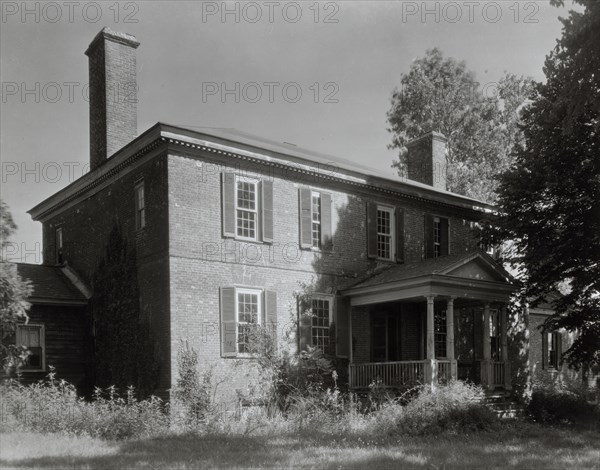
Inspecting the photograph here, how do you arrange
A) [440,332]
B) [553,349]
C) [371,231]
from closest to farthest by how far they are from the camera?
[371,231] → [440,332] → [553,349]

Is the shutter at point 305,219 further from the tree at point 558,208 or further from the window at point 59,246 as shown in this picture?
the window at point 59,246

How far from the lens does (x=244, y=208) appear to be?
19.0m

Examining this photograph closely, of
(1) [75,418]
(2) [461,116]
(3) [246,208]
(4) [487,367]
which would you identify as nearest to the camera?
(1) [75,418]

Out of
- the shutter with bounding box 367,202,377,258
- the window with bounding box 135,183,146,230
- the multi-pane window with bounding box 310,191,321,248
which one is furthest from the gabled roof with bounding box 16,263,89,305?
A: the shutter with bounding box 367,202,377,258

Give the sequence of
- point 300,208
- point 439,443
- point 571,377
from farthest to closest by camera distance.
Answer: point 571,377, point 300,208, point 439,443

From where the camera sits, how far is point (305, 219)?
799 inches

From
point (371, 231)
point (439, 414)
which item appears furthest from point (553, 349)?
point (439, 414)

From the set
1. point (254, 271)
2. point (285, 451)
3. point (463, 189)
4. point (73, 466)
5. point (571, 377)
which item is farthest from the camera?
point (463, 189)

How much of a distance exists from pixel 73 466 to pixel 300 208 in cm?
1086

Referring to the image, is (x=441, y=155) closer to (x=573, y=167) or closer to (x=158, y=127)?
(x=573, y=167)

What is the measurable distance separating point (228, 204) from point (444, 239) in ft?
29.6

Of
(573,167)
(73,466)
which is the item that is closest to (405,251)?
(573,167)

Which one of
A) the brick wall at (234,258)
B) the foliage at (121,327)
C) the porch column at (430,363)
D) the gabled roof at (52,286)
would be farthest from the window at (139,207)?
the porch column at (430,363)

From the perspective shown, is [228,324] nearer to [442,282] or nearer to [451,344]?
[442,282]
